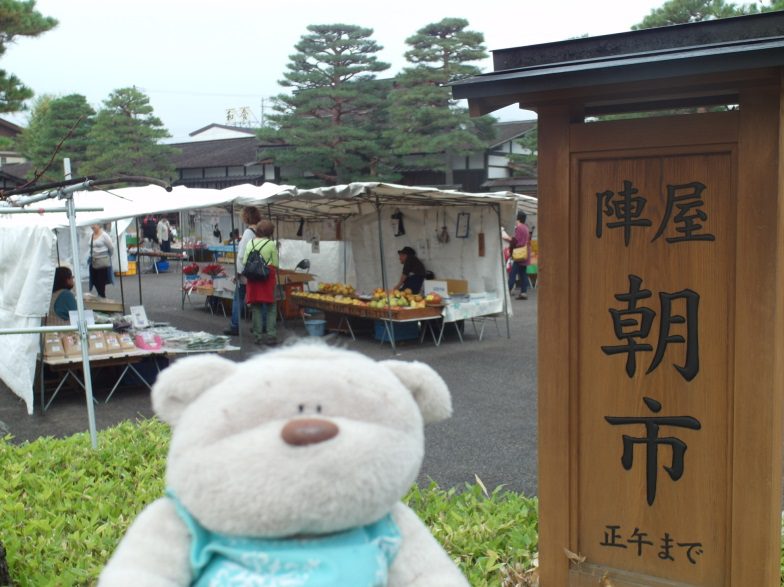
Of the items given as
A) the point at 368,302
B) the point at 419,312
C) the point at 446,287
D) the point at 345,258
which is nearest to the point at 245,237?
the point at 368,302

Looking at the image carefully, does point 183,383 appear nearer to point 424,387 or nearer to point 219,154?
point 424,387

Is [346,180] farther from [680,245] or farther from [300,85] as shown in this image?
[680,245]

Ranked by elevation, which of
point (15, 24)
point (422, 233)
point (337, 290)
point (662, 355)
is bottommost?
point (337, 290)

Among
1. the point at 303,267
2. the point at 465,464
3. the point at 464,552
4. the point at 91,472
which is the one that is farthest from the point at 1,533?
the point at 303,267

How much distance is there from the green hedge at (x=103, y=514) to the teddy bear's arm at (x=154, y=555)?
76.5 inches

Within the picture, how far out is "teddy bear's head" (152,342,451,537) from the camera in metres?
1.61

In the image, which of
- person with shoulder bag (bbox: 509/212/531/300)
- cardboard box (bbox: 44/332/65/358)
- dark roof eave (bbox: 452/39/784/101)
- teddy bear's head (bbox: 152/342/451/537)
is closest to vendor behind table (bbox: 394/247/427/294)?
person with shoulder bag (bbox: 509/212/531/300)

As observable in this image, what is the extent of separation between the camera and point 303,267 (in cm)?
1460

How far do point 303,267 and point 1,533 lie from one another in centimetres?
1076

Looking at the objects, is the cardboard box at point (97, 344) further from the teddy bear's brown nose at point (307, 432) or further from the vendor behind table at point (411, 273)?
the teddy bear's brown nose at point (307, 432)

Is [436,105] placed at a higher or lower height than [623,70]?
higher

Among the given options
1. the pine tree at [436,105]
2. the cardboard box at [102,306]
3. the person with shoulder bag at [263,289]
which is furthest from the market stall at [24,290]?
the pine tree at [436,105]

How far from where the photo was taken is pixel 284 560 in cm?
168

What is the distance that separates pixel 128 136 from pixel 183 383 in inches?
1151
